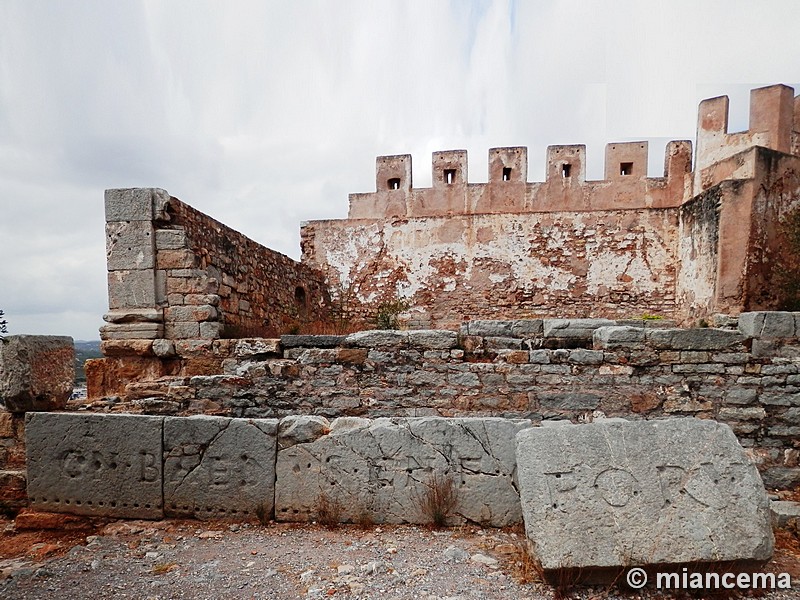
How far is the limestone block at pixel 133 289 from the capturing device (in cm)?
546

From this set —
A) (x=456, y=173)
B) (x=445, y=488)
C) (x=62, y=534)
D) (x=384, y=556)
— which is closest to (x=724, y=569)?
(x=445, y=488)

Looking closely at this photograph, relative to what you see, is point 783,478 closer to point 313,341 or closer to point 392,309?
point 313,341

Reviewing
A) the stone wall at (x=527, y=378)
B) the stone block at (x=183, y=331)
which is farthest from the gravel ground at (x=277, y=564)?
the stone block at (x=183, y=331)

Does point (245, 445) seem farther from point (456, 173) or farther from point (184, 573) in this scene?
point (456, 173)

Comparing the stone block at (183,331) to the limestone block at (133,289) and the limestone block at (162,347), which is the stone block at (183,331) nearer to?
the limestone block at (162,347)

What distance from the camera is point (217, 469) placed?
3.29m

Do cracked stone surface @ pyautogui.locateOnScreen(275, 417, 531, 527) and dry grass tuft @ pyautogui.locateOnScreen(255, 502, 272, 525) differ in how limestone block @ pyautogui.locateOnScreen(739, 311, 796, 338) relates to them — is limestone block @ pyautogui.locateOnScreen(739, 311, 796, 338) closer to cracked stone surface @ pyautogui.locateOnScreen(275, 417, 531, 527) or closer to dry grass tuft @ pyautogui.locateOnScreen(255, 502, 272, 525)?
cracked stone surface @ pyautogui.locateOnScreen(275, 417, 531, 527)

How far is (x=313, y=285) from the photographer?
33.6ft

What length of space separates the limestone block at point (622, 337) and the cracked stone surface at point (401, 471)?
2217 millimetres

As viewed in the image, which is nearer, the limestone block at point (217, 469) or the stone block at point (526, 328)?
the limestone block at point (217, 469)

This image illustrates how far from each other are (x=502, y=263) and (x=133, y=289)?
8.30 metres

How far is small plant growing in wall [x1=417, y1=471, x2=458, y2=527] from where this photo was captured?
3162 millimetres

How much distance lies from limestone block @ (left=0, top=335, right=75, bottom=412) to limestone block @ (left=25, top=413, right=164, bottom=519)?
1.47ft

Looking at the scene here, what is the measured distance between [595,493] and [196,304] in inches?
202
